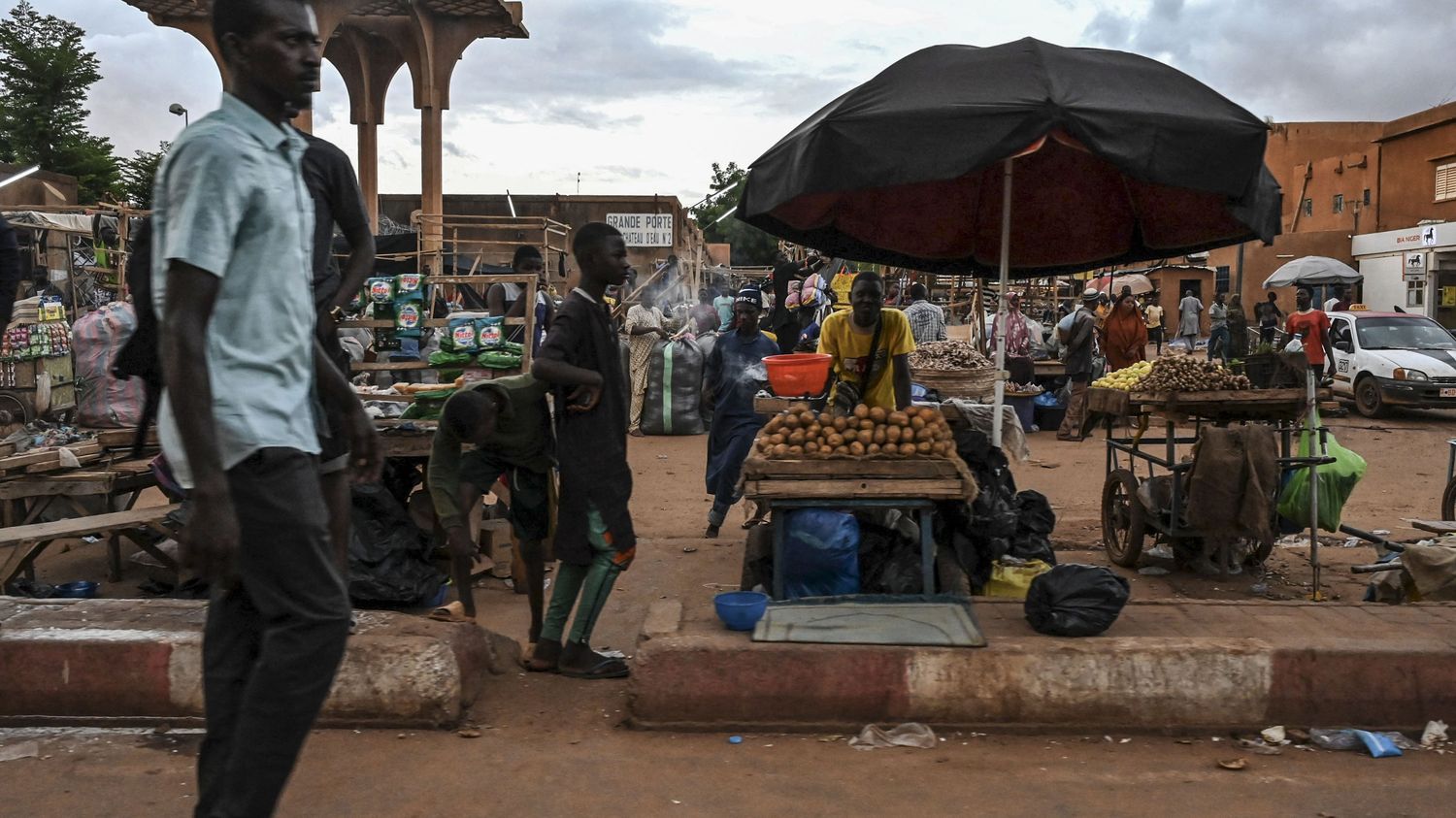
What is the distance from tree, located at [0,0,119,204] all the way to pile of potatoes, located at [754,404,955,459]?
3286cm

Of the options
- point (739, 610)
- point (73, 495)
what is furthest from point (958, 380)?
point (73, 495)

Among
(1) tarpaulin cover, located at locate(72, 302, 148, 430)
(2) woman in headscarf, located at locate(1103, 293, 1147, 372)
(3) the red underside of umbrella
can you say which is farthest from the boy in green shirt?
(2) woman in headscarf, located at locate(1103, 293, 1147, 372)

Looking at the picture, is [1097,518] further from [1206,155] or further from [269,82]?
[269,82]

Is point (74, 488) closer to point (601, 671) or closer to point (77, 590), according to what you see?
point (77, 590)

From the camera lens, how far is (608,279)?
4.38m

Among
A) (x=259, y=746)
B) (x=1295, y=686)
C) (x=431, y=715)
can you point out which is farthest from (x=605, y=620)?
(x=259, y=746)

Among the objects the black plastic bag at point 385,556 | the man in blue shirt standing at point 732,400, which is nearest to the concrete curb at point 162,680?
the black plastic bag at point 385,556

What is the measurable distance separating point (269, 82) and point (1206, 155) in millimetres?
3476

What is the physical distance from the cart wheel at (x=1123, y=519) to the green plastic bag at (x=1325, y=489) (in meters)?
0.76

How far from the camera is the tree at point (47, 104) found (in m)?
32.4

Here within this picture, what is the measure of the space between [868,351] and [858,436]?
159 centimetres

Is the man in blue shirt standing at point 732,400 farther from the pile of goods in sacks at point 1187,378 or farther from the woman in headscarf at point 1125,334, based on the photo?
the woman in headscarf at point 1125,334

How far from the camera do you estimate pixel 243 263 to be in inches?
84.9

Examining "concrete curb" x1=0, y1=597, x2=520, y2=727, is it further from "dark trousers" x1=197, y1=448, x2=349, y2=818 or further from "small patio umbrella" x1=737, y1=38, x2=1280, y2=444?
"small patio umbrella" x1=737, y1=38, x2=1280, y2=444
